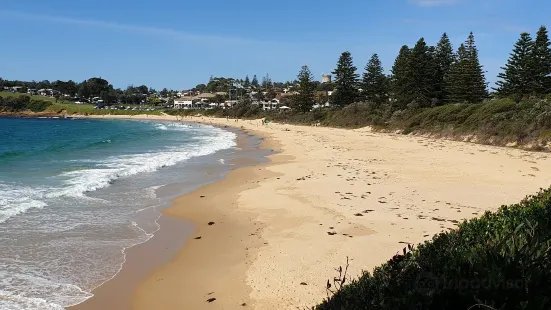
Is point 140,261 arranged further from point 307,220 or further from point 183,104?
point 183,104

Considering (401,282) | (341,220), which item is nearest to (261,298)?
(401,282)

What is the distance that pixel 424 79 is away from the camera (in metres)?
49.7

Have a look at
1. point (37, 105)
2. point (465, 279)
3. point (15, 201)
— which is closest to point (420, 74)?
point (15, 201)

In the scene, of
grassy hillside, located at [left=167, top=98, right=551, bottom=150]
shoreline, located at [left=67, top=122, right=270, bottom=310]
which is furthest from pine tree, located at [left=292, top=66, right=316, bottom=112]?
shoreline, located at [left=67, top=122, right=270, bottom=310]

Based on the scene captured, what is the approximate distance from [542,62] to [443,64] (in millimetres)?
13581

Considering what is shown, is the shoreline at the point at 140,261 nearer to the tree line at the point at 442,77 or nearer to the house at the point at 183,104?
the tree line at the point at 442,77

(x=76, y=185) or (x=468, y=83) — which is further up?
(x=468, y=83)

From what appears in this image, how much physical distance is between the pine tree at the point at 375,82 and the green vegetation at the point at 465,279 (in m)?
63.0

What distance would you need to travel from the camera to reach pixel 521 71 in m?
41.4

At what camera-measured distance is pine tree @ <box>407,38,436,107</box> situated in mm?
49406

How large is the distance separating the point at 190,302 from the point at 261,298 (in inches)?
38.6

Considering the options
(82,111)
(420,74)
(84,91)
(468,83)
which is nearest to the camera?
(468,83)

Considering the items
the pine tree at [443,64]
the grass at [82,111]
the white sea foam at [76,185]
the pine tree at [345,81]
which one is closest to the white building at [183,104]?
the grass at [82,111]

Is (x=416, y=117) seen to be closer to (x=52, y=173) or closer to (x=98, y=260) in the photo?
(x=52, y=173)
